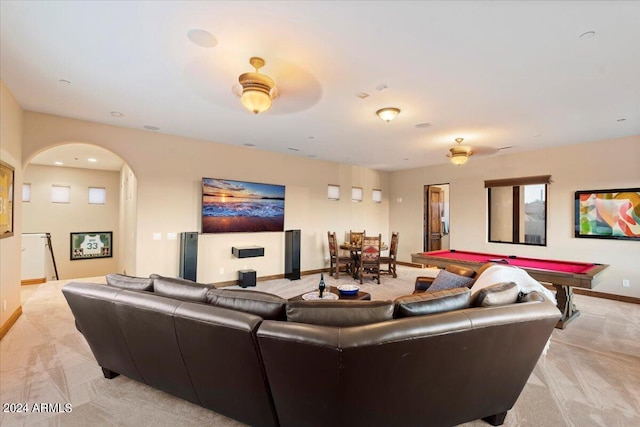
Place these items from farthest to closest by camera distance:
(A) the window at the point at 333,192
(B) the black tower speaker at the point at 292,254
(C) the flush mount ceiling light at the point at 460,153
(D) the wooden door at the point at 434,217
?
(D) the wooden door at the point at 434,217 < (A) the window at the point at 333,192 < (B) the black tower speaker at the point at 292,254 < (C) the flush mount ceiling light at the point at 460,153

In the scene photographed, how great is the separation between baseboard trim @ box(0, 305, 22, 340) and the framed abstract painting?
8.90m

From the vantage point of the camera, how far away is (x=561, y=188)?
5969mm

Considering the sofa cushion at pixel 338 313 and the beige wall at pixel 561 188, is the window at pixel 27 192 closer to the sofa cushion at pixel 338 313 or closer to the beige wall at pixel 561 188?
the sofa cushion at pixel 338 313

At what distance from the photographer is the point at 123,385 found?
8.27 feet

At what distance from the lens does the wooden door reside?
8.59m

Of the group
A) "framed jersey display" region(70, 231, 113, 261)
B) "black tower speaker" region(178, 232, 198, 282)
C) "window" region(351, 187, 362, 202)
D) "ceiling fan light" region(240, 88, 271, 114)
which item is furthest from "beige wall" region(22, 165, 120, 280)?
"ceiling fan light" region(240, 88, 271, 114)

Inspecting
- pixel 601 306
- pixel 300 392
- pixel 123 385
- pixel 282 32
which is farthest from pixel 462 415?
pixel 601 306

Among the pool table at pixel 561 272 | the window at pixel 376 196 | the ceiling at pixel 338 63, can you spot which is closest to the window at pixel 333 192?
the window at pixel 376 196

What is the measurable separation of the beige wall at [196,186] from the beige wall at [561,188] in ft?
10.1

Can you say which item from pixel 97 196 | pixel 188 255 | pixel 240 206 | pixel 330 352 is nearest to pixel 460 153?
pixel 240 206

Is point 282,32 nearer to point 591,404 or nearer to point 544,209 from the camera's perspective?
point 591,404

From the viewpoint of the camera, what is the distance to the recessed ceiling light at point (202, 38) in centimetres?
240

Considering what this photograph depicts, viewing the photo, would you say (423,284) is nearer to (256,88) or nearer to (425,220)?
(256,88)

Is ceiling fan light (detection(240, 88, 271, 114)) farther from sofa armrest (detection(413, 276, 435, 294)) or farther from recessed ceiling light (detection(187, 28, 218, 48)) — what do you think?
sofa armrest (detection(413, 276, 435, 294))
